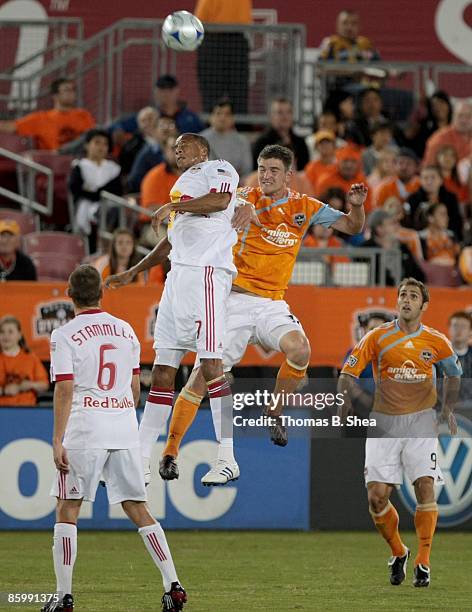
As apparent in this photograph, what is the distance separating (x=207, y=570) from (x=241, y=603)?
2055 millimetres

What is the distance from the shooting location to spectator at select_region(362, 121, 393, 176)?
19.7m

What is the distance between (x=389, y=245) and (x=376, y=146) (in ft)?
10.1

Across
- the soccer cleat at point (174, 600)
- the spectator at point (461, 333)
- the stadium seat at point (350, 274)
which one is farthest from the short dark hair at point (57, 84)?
the soccer cleat at point (174, 600)

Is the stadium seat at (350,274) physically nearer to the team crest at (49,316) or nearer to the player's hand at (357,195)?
the team crest at (49,316)

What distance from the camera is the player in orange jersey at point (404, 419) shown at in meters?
12.4

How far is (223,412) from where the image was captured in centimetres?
1120

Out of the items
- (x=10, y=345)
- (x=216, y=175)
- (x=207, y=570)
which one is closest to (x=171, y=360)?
(x=216, y=175)

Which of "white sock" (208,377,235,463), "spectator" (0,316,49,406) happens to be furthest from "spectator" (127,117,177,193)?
"white sock" (208,377,235,463)

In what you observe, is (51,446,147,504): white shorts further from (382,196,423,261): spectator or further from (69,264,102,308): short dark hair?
(382,196,423,261): spectator

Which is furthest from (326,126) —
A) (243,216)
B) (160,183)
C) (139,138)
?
(243,216)

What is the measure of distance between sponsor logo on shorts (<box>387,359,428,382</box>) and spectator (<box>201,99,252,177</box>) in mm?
6346

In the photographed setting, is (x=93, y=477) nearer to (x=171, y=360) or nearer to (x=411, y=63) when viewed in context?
(x=171, y=360)

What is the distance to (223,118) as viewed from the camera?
18.4m

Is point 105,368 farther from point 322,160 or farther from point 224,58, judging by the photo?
point 224,58
